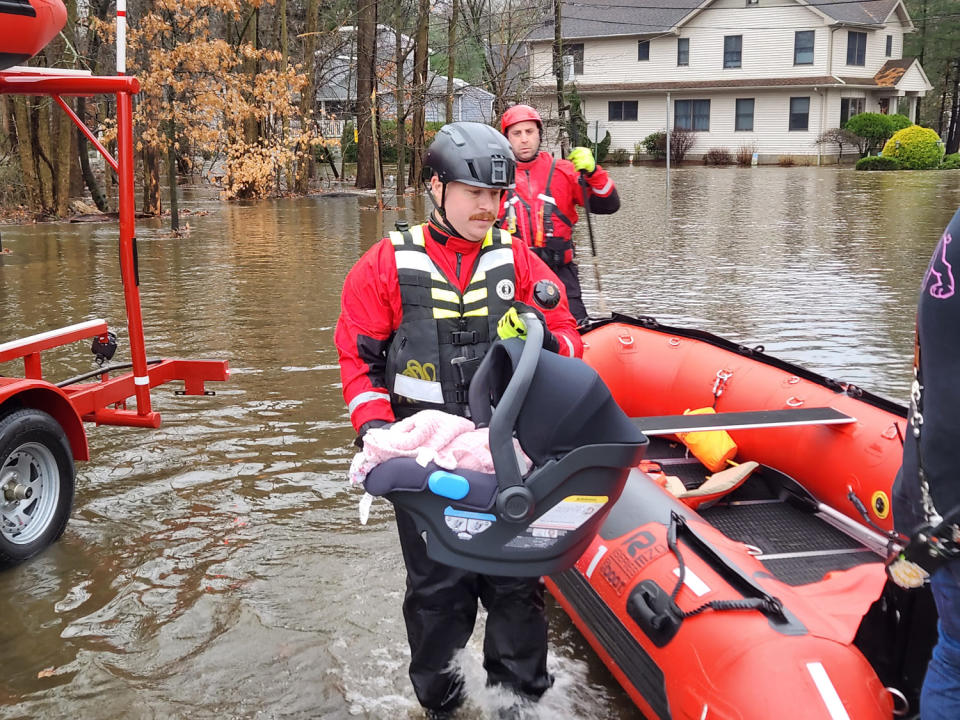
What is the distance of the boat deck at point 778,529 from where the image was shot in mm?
4152

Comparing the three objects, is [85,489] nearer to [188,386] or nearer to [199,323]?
[188,386]

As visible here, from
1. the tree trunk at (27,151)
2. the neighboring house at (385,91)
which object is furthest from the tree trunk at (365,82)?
the tree trunk at (27,151)

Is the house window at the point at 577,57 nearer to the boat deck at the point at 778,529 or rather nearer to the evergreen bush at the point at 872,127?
the evergreen bush at the point at 872,127

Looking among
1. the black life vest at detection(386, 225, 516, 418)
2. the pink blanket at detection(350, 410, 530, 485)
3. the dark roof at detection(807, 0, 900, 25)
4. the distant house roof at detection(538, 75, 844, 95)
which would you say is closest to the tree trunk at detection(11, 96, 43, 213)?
the black life vest at detection(386, 225, 516, 418)

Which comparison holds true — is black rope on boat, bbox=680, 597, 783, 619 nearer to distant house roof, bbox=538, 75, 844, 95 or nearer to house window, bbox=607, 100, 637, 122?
distant house roof, bbox=538, 75, 844, 95

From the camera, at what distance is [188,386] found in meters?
5.88

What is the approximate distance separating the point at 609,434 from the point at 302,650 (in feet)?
6.53

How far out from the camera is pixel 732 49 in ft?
133

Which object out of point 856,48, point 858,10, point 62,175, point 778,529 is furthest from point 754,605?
point 858,10

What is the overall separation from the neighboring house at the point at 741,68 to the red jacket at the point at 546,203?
34.6 m

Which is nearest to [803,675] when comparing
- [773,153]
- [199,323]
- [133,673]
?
[133,673]

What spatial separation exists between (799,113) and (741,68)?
10.6ft

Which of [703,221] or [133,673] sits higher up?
[703,221]

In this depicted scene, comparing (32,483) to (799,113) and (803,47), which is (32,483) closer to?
(799,113)
